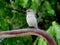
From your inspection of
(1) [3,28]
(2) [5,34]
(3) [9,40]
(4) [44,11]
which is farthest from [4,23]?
(2) [5,34]

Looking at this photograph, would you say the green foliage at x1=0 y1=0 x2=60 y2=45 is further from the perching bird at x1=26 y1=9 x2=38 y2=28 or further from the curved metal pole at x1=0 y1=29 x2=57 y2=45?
the curved metal pole at x1=0 y1=29 x2=57 y2=45

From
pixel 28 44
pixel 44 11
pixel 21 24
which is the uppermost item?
pixel 44 11

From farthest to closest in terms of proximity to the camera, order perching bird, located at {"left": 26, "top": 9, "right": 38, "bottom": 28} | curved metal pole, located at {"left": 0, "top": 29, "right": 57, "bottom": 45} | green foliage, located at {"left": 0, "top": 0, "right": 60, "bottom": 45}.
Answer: green foliage, located at {"left": 0, "top": 0, "right": 60, "bottom": 45}
perching bird, located at {"left": 26, "top": 9, "right": 38, "bottom": 28}
curved metal pole, located at {"left": 0, "top": 29, "right": 57, "bottom": 45}

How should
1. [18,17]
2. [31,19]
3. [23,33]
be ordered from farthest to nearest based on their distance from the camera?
[18,17]
[31,19]
[23,33]

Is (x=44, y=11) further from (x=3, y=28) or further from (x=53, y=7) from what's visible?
(x=3, y=28)

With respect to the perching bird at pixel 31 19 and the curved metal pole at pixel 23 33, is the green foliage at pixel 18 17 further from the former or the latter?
the curved metal pole at pixel 23 33

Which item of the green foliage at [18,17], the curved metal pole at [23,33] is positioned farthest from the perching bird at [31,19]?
the curved metal pole at [23,33]

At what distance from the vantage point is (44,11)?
2.37 metres

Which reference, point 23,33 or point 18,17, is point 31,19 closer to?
point 18,17

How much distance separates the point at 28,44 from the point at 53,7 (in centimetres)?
53

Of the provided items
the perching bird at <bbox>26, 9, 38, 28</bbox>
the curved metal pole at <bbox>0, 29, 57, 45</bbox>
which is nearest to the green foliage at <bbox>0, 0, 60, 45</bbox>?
the perching bird at <bbox>26, 9, 38, 28</bbox>

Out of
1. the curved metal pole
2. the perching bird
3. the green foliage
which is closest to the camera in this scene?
the curved metal pole

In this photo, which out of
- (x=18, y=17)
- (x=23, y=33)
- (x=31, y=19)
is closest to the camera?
(x=23, y=33)

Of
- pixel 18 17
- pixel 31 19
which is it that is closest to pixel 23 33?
pixel 31 19
